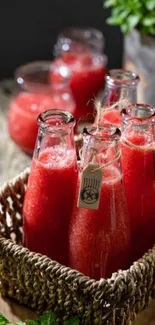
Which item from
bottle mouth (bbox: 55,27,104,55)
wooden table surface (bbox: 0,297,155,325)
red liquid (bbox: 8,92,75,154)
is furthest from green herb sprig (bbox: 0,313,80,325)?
bottle mouth (bbox: 55,27,104,55)

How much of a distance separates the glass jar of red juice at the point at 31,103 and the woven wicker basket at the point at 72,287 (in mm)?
547

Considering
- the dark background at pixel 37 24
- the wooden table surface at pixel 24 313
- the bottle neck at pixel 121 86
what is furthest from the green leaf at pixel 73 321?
the dark background at pixel 37 24

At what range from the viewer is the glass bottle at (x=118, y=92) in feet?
3.99

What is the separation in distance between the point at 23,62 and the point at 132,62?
0.44 meters

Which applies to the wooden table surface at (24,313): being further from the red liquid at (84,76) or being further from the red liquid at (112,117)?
the red liquid at (84,76)

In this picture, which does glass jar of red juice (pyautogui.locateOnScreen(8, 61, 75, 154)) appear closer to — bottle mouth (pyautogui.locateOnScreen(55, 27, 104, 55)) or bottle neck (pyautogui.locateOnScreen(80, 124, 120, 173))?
bottle mouth (pyautogui.locateOnScreen(55, 27, 104, 55))

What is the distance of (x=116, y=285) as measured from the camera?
101cm

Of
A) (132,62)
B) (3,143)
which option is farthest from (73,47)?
(3,143)

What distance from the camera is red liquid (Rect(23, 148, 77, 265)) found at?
110 cm

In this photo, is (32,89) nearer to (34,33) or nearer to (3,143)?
(3,143)

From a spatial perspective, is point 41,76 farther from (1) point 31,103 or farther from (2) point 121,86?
(2) point 121,86

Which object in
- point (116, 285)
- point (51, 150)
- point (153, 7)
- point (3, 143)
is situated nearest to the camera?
point (116, 285)

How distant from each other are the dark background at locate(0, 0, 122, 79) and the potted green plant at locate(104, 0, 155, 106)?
31cm

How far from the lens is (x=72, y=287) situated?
1.04 meters
